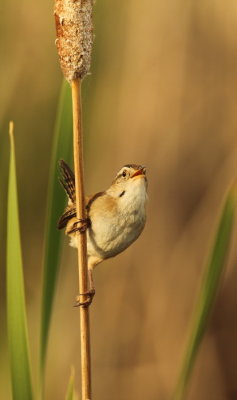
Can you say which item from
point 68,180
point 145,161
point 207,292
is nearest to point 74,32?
point 207,292

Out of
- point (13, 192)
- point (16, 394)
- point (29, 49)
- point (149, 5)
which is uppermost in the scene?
point (149, 5)

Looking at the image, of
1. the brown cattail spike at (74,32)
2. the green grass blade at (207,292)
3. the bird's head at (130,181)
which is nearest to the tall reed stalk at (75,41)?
the brown cattail spike at (74,32)

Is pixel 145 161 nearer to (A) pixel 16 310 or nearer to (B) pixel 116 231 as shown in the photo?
(B) pixel 116 231

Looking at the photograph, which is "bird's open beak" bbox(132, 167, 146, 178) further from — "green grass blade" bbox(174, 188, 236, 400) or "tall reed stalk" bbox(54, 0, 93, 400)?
"tall reed stalk" bbox(54, 0, 93, 400)

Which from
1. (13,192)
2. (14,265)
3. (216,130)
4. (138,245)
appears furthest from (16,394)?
(216,130)

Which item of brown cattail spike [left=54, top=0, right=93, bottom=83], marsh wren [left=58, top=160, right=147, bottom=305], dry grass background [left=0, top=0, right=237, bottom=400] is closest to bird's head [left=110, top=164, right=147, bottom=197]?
marsh wren [left=58, top=160, right=147, bottom=305]

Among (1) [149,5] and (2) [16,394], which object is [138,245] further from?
(2) [16,394]

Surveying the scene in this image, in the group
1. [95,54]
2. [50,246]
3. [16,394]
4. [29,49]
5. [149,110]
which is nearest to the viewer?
[16,394]
